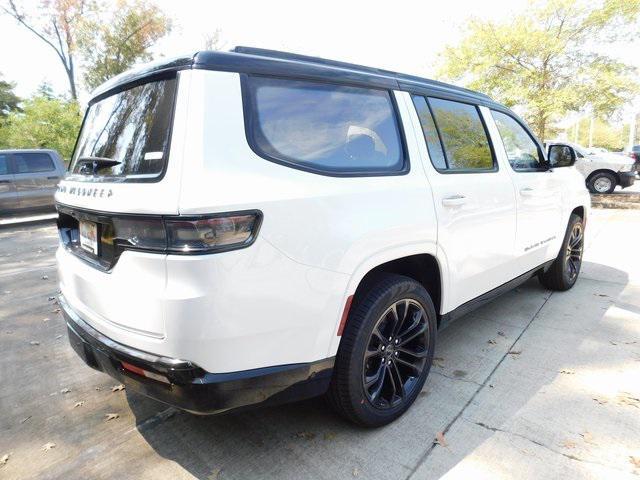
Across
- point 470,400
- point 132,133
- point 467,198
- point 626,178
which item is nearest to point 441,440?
point 470,400

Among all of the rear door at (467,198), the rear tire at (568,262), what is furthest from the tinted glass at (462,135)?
the rear tire at (568,262)

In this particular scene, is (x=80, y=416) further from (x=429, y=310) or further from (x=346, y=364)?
(x=429, y=310)

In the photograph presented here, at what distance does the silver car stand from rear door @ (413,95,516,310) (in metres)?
10.8

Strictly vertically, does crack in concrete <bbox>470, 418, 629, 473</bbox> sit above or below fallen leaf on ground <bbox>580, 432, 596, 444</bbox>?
below

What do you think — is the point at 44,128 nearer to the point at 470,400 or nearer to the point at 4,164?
the point at 4,164

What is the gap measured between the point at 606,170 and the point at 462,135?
41.2 ft

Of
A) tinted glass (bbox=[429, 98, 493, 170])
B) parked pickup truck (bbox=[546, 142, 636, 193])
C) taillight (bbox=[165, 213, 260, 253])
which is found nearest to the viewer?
taillight (bbox=[165, 213, 260, 253])

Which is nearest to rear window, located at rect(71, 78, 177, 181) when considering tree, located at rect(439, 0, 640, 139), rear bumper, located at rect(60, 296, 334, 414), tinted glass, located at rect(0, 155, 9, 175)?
rear bumper, located at rect(60, 296, 334, 414)

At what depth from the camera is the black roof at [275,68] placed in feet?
5.72

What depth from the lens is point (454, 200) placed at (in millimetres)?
2557

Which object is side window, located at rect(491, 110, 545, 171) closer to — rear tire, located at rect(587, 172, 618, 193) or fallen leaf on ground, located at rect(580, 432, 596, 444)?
fallen leaf on ground, located at rect(580, 432, 596, 444)

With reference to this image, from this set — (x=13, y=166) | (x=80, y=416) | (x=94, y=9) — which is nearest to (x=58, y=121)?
(x=13, y=166)

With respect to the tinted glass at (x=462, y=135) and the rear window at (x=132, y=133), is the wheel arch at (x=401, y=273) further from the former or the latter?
the rear window at (x=132, y=133)

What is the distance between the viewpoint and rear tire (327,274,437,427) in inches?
82.7
